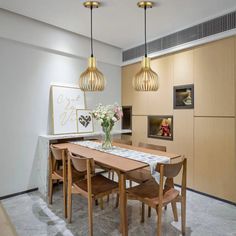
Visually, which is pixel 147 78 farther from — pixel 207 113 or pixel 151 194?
pixel 151 194

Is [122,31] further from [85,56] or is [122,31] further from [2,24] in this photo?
[2,24]

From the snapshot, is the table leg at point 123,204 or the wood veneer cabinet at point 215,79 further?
the wood veneer cabinet at point 215,79

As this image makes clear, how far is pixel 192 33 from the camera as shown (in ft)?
10.3

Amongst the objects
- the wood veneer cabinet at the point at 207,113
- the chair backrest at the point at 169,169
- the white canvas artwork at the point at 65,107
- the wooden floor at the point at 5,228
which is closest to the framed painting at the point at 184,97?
the wood veneer cabinet at the point at 207,113

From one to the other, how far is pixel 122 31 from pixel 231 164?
8.94 ft

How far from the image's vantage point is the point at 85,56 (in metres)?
3.79

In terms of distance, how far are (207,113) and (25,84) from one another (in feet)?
9.45

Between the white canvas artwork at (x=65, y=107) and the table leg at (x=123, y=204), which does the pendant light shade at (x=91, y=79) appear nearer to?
the white canvas artwork at (x=65, y=107)

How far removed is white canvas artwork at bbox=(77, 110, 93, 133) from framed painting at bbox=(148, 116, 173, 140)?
119 centimetres

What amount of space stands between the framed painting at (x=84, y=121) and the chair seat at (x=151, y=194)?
1.87 m

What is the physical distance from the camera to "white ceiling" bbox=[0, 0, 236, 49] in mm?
2543

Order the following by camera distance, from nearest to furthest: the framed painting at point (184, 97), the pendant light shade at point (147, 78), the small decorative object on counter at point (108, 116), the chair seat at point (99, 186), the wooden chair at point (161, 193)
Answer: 1. the wooden chair at point (161, 193)
2. the chair seat at point (99, 186)
3. the pendant light shade at point (147, 78)
4. the small decorative object on counter at point (108, 116)
5. the framed painting at point (184, 97)

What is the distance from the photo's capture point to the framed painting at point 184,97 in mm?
3218

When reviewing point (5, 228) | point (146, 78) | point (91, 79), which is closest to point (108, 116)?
point (91, 79)
